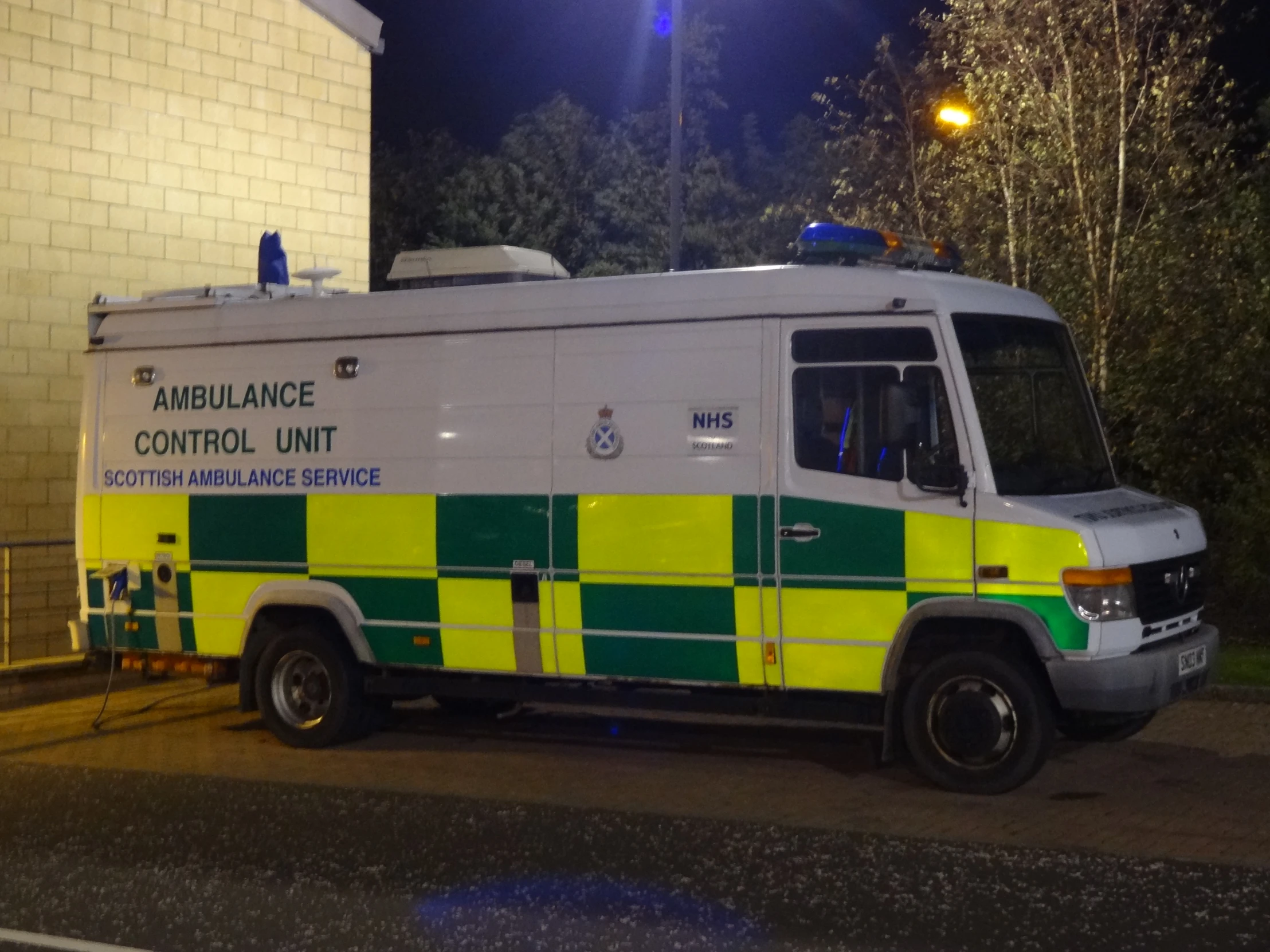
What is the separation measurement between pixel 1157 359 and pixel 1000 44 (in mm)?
3596

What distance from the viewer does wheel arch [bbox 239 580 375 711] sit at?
965 cm

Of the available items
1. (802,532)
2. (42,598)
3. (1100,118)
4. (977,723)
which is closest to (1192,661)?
(977,723)

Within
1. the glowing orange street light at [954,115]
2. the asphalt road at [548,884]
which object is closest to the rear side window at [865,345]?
the asphalt road at [548,884]

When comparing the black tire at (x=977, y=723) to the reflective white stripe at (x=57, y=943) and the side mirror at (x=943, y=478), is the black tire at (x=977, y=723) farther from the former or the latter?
the reflective white stripe at (x=57, y=943)

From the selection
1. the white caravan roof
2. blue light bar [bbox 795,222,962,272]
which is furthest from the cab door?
blue light bar [bbox 795,222,962,272]

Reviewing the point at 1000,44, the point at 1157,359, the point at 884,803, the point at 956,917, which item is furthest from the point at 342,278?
the point at 956,917

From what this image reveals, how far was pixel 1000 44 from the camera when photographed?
15.4 m

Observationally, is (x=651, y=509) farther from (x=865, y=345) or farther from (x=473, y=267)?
(x=473, y=267)

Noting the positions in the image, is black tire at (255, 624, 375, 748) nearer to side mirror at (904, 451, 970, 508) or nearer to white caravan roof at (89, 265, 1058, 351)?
white caravan roof at (89, 265, 1058, 351)

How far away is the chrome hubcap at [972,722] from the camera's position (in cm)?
813

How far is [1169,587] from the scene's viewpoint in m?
8.28

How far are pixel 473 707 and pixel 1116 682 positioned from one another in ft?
15.7

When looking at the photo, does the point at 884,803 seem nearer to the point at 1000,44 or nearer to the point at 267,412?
the point at 267,412

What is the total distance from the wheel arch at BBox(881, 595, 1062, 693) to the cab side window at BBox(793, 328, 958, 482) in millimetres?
711
